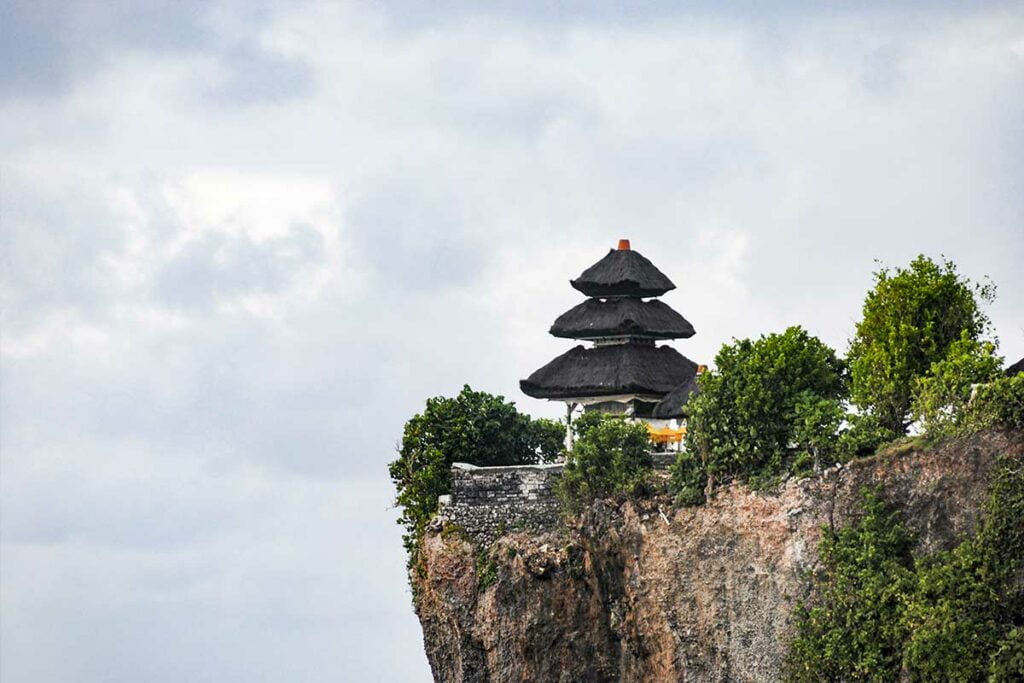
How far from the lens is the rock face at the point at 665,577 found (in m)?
39.3

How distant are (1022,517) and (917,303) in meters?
5.20

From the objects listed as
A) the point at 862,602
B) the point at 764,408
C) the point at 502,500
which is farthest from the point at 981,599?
the point at 502,500

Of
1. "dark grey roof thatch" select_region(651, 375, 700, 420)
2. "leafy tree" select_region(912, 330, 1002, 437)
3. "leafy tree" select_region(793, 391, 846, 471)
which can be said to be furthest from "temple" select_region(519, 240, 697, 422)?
"leafy tree" select_region(912, 330, 1002, 437)

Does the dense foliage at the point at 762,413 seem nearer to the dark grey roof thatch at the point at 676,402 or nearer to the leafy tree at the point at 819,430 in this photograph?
the leafy tree at the point at 819,430

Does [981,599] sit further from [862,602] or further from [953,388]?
[953,388]

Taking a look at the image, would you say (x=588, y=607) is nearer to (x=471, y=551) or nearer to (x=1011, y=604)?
(x=471, y=551)

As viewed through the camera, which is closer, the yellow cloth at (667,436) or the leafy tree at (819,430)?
the leafy tree at (819,430)

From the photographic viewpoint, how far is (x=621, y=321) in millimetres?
47031

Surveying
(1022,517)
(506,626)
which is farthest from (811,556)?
(506,626)

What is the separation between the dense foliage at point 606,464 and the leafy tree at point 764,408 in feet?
4.05

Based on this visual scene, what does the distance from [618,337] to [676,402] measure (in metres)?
2.81

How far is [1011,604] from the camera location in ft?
126

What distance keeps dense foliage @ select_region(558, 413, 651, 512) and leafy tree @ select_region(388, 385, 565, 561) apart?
329 centimetres

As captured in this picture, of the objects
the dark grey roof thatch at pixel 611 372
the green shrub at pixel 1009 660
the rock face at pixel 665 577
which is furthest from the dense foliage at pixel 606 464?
the green shrub at pixel 1009 660
